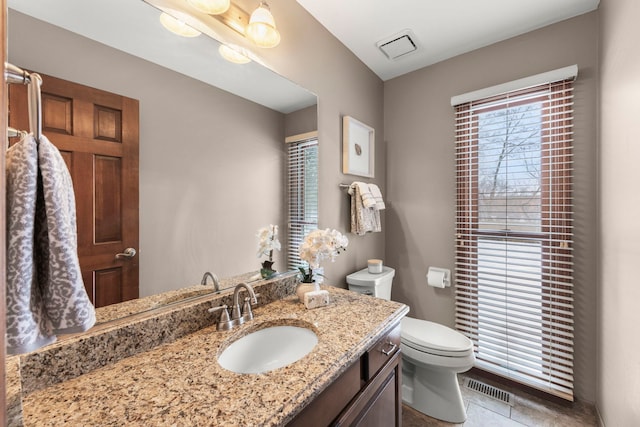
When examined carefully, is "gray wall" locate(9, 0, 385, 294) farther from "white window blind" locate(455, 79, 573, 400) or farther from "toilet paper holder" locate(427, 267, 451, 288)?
"white window blind" locate(455, 79, 573, 400)

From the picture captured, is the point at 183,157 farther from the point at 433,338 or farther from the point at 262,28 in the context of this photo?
the point at 433,338

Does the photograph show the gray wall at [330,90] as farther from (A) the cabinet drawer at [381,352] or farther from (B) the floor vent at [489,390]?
(B) the floor vent at [489,390]

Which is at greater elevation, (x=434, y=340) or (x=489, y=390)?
(x=434, y=340)

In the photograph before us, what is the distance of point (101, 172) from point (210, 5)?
2.49ft

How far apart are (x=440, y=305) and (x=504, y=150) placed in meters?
1.23

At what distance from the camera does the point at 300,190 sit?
60.9 inches

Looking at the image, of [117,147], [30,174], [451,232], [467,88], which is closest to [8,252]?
[30,174]

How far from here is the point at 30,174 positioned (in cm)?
46

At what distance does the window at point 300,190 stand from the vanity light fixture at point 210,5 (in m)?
0.63

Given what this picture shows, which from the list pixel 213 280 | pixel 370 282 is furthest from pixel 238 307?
pixel 370 282

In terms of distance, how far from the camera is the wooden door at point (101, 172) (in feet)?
2.47

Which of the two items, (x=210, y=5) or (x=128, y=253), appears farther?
(x=210, y=5)

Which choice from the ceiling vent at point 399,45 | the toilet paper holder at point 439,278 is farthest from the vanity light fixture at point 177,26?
the toilet paper holder at point 439,278

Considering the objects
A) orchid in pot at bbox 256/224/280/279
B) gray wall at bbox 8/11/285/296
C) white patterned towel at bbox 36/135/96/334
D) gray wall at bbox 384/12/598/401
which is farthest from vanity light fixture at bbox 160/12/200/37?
gray wall at bbox 384/12/598/401
